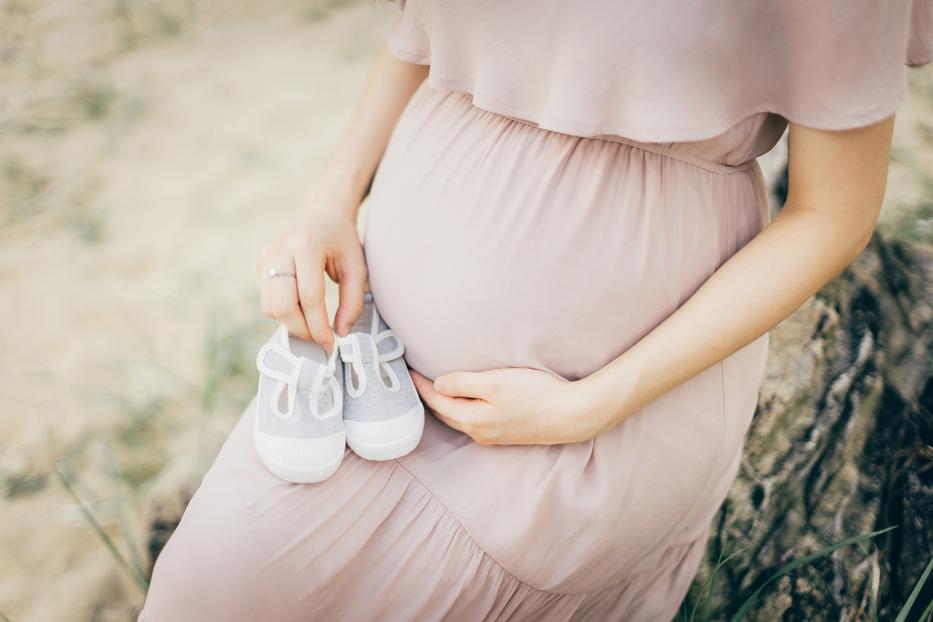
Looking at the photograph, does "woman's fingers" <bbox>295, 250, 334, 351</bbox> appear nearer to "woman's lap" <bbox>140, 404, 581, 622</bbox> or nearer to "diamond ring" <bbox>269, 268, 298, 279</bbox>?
"diamond ring" <bbox>269, 268, 298, 279</bbox>

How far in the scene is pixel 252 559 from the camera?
870mm

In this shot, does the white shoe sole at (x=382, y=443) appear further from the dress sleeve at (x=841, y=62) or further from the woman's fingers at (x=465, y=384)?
the dress sleeve at (x=841, y=62)

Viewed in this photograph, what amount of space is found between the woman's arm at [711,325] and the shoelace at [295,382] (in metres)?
0.18

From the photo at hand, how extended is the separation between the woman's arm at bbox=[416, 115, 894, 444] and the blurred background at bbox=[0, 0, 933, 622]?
53 centimetres

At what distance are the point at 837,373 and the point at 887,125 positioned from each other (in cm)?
82

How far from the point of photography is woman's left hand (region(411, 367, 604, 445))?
0.91 meters

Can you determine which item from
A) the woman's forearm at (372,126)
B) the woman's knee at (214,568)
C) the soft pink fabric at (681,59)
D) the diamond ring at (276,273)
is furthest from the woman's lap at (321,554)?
the soft pink fabric at (681,59)

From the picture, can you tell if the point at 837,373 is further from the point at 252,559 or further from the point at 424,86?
the point at 252,559

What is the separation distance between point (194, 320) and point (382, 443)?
4.08 ft

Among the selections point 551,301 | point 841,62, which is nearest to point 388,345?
point 551,301

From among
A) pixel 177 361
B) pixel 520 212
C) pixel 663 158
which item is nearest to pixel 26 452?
pixel 177 361

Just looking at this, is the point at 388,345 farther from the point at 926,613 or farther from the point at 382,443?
the point at 926,613

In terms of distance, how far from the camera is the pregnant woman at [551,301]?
0.85 meters

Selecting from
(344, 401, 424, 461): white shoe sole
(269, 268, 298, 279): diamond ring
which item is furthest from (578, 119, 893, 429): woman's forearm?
(269, 268, 298, 279): diamond ring
